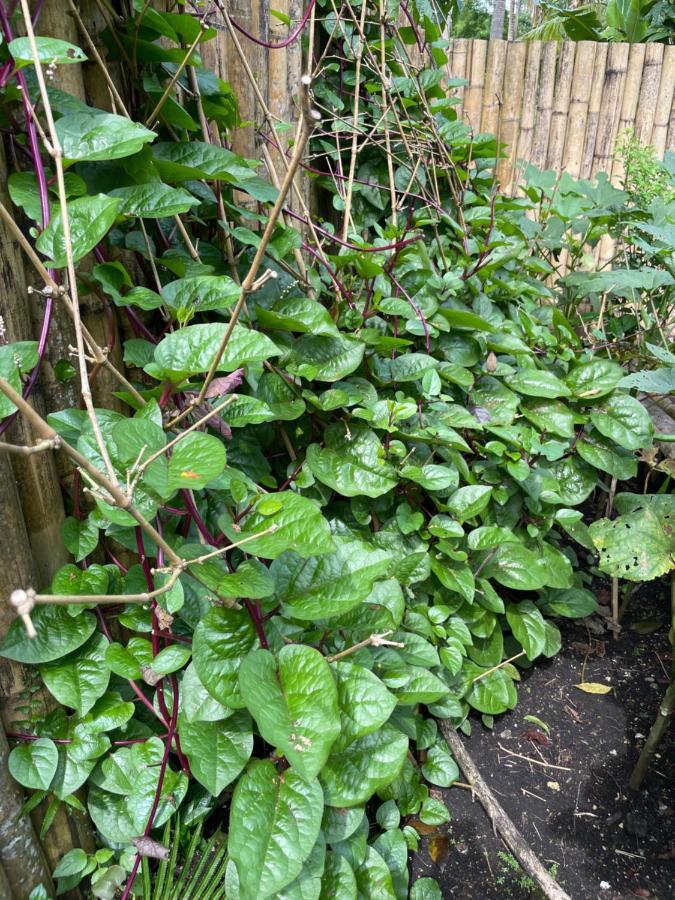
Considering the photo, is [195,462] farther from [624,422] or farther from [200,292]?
[624,422]

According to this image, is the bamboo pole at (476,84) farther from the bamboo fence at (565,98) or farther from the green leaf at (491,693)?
the green leaf at (491,693)

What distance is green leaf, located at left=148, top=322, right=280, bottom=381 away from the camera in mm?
1048

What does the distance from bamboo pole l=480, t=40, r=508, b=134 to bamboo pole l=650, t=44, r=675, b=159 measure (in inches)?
39.1

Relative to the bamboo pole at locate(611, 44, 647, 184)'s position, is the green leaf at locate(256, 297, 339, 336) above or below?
below

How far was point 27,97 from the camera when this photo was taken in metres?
0.96

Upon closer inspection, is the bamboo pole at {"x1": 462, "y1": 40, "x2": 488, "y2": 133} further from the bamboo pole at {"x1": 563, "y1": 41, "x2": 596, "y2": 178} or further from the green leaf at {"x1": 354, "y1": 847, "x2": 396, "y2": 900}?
the green leaf at {"x1": 354, "y1": 847, "x2": 396, "y2": 900}

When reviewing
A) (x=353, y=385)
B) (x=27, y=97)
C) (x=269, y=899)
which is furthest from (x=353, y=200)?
(x=269, y=899)

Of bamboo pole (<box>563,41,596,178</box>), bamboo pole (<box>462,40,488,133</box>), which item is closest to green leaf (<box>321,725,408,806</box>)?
bamboo pole (<box>462,40,488,133</box>)

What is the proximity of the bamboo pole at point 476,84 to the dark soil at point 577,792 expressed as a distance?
296 cm

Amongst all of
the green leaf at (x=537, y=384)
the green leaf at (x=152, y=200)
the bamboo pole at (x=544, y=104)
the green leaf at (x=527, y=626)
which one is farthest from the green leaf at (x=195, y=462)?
the bamboo pole at (x=544, y=104)

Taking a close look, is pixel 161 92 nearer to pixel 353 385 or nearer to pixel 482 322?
pixel 353 385

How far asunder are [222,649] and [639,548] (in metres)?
1.15

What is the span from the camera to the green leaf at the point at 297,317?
1.41 m

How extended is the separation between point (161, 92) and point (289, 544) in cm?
97
